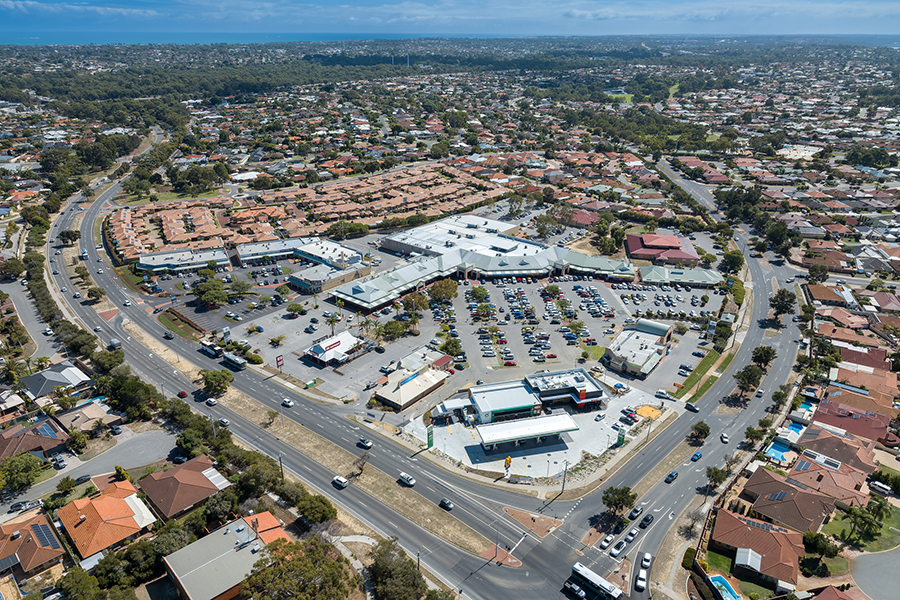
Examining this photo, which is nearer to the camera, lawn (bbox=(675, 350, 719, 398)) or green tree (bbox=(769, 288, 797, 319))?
lawn (bbox=(675, 350, 719, 398))

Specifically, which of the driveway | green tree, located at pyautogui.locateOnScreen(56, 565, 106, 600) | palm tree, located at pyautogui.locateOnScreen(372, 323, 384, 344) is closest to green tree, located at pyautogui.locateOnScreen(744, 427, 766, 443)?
the driveway

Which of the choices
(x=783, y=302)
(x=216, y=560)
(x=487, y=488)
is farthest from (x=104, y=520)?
(x=783, y=302)

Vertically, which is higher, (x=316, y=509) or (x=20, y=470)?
(x=316, y=509)

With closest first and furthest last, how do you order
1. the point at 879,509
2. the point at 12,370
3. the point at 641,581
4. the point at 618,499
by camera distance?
the point at 641,581, the point at 879,509, the point at 618,499, the point at 12,370

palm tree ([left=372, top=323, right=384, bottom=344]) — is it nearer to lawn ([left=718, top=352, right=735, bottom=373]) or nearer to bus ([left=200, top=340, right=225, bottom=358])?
bus ([left=200, top=340, right=225, bottom=358])

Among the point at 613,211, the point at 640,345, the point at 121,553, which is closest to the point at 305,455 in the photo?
the point at 121,553

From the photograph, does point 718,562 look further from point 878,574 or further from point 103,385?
point 103,385
